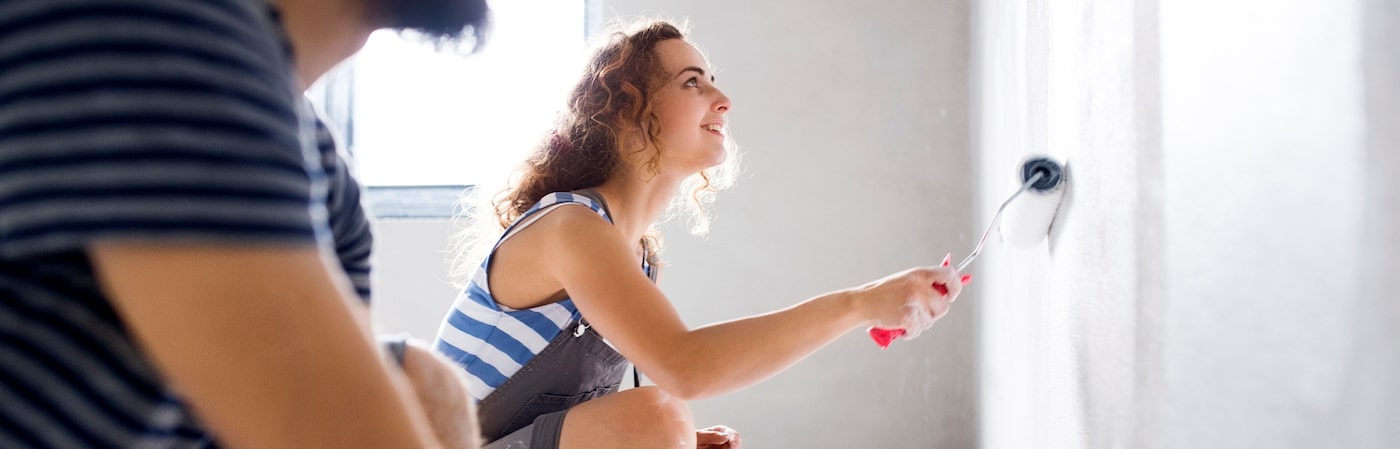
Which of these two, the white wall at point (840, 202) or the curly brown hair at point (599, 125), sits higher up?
the curly brown hair at point (599, 125)

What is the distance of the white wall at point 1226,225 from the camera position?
1.14ft

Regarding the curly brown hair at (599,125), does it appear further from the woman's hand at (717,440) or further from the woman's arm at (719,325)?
the woman's hand at (717,440)

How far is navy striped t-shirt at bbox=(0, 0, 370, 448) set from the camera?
0.91 feet

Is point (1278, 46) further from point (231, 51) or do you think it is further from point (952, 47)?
point (952, 47)

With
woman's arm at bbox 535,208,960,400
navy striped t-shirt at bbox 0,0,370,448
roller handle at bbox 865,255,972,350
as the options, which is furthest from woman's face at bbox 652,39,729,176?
navy striped t-shirt at bbox 0,0,370,448

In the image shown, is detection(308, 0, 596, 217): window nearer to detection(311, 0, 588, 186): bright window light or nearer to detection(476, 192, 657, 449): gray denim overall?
detection(311, 0, 588, 186): bright window light

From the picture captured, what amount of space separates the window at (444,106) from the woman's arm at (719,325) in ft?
5.73

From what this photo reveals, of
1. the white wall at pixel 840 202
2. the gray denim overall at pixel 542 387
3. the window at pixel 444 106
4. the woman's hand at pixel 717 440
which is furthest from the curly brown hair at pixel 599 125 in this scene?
the window at pixel 444 106

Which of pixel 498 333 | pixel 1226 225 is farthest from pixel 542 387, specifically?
pixel 1226 225

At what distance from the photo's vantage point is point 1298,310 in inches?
15.9

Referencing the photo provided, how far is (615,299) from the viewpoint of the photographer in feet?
3.85

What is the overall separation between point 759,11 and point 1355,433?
7.55 ft

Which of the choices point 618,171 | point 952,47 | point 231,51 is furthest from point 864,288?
point 952,47

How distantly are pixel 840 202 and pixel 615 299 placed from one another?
56.0 inches
